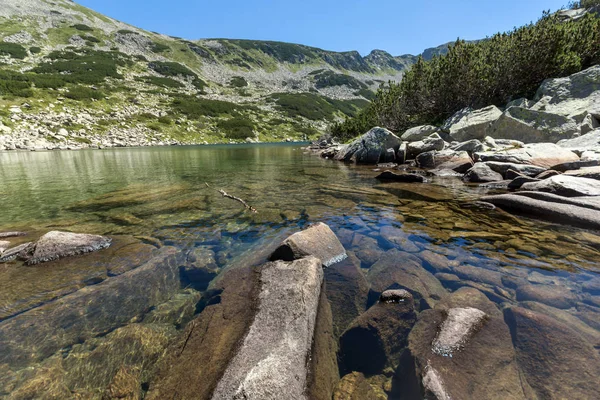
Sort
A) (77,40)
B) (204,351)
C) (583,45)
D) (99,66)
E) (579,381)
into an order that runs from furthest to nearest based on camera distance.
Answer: (77,40) < (99,66) < (583,45) < (204,351) < (579,381)

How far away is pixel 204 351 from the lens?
174 inches

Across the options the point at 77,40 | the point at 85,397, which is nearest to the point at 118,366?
the point at 85,397

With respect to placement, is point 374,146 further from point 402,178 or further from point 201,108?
point 201,108

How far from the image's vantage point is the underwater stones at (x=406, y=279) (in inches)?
249

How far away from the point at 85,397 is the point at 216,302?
261 centimetres

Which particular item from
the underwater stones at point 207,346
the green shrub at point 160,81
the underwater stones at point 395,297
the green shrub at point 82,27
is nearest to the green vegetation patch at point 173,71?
the green shrub at point 160,81

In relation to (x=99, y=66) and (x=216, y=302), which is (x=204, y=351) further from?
(x=99, y=66)

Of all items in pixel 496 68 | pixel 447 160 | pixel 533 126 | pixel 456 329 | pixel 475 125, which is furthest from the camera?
pixel 496 68

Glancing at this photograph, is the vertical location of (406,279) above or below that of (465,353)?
below

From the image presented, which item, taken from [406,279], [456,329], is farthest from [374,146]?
[456,329]

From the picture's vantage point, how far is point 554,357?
436cm

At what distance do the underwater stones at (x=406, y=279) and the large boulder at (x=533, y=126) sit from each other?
26.3 metres

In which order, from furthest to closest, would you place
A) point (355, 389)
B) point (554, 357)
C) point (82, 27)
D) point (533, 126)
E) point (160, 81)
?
point (82, 27) < point (160, 81) < point (533, 126) < point (554, 357) < point (355, 389)

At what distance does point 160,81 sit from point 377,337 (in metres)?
A: 191
